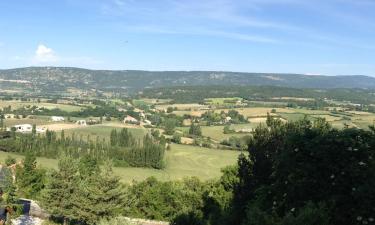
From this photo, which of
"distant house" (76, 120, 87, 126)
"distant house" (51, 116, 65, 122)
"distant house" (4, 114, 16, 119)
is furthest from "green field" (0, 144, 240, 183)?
"distant house" (4, 114, 16, 119)

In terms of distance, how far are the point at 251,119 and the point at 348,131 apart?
470 feet

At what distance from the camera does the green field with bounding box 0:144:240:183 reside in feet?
279

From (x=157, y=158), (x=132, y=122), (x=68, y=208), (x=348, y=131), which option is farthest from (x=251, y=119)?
(x=348, y=131)

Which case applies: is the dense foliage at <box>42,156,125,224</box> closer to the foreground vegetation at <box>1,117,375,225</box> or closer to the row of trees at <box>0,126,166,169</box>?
the foreground vegetation at <box>1,117,375,225</box>

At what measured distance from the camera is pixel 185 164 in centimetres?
9650

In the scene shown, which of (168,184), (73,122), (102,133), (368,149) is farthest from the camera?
(73,122)

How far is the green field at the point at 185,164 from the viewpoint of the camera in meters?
85.0

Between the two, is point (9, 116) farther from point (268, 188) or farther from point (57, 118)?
point (268, 188)

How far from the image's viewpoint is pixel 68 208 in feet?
135

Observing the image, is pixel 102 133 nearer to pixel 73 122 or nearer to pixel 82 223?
pixel 73 122

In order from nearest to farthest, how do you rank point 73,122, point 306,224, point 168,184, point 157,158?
point 306,224 → point 168,184 → point 157,158 → point 73,122

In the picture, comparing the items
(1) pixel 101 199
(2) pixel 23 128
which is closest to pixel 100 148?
(2) pixel 23 128

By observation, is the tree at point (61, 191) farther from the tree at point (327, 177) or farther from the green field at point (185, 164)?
the green field at point (185, 164)

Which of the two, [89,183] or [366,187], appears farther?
[89,183]
